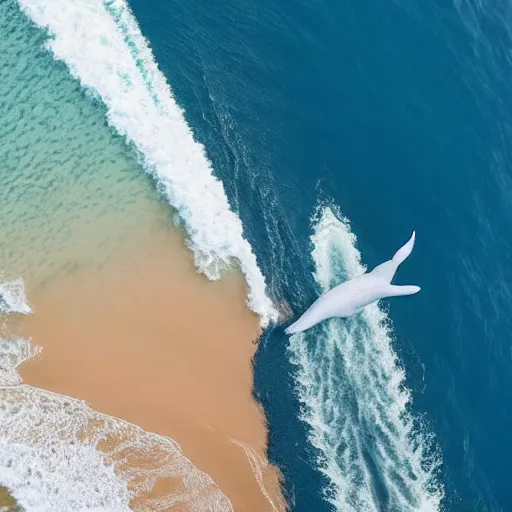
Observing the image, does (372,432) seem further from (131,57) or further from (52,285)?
(131,57)

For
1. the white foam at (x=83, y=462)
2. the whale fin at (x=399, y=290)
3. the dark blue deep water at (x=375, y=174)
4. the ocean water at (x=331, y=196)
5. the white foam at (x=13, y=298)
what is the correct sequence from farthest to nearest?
1. the dark blue deep water at (x=375, y=174)
2. the whale fin at (x=399, y=290)
3. the ocean water at (x=331, y=196)
4. the white foam at (x=13, y=298)
5. the white foam at (x=83, y=462)

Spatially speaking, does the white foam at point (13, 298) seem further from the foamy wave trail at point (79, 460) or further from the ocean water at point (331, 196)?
the ocean water at point (331, 196)

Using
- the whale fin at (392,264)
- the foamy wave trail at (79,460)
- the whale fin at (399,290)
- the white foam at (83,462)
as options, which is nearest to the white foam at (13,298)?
the foamy wave trail at (79,460)

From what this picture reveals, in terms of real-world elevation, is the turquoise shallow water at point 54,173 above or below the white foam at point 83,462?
above

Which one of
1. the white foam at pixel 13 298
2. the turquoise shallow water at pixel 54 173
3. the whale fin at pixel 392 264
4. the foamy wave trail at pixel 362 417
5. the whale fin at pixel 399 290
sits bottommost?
the foamy wave trail at pixel 362 417

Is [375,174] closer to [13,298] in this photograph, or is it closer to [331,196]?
[331,196]

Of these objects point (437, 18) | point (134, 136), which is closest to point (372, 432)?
point (134, 136)

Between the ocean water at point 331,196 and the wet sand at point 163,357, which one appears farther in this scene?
the ocean water at point 331,196
